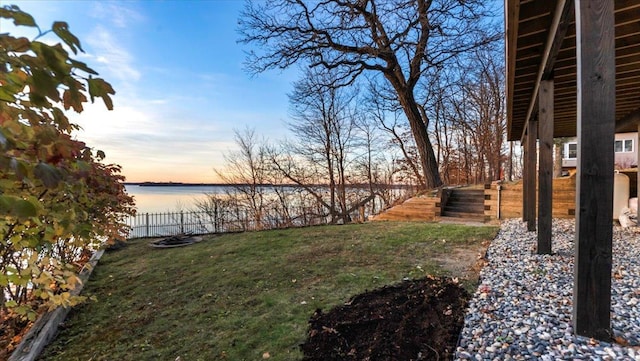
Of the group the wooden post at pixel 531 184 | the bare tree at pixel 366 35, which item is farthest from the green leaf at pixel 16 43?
the bare tree at pixel 366 35

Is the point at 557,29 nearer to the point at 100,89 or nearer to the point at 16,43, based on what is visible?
the point at 100,89

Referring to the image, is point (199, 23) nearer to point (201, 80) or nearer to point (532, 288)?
point (201, 80)

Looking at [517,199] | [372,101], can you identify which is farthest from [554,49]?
[372,101]

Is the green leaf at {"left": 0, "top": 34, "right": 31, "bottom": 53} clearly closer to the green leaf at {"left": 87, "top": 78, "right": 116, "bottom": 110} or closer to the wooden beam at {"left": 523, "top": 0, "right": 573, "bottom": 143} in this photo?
the green leaf at {"left": 87, "top": 78, "right": 116, "bottom": 110}

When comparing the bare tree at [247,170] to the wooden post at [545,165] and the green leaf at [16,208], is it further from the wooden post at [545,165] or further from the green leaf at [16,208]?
the green leaf at [16,208]

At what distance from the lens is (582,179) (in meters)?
1.91

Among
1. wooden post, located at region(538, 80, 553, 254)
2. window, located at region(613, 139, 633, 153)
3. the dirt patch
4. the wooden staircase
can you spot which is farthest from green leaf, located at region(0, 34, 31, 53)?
window, located at region(613, 139, 633, 153)

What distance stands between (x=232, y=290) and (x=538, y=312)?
2.90 m

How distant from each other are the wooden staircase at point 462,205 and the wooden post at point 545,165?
13.1 feet

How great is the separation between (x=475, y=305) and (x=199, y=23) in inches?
316

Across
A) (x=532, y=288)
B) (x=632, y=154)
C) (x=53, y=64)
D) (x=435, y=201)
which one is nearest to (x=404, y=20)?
(x=435, y=201)

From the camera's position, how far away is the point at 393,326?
2.40 m

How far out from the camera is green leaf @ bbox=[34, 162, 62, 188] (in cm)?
67

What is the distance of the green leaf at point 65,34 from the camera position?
2.20ft
